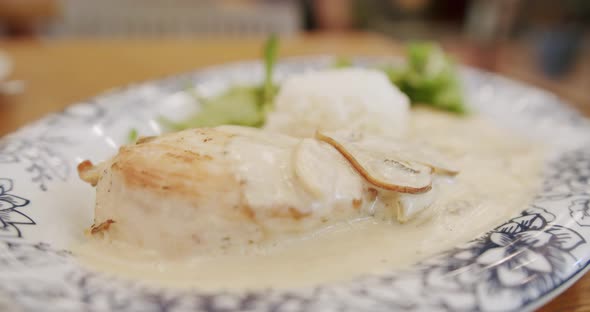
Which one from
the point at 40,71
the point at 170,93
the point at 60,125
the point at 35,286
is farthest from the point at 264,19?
the point at 35,286

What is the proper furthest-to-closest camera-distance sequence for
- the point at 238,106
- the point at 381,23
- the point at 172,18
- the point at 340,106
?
the point at 381,23 → the point at 172,18 → the point at 238,106 → the point at 340,106

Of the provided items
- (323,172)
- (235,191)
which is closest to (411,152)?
(323,172)

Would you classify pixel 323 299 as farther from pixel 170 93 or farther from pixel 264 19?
pixel 264 19

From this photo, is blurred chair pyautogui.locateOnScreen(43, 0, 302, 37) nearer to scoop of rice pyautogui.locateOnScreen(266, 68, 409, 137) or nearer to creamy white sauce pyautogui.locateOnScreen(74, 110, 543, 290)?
scoop of rice pyautogui.locateOnScreen(266, 68, 409, 137)

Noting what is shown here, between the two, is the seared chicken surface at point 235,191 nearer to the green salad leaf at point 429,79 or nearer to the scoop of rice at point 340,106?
the scoop of rice at point 340,106

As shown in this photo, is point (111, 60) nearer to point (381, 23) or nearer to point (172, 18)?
point (172, 18)

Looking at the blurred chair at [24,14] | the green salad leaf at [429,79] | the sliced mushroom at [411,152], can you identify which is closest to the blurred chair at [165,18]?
the blurred chair at [24,14]
